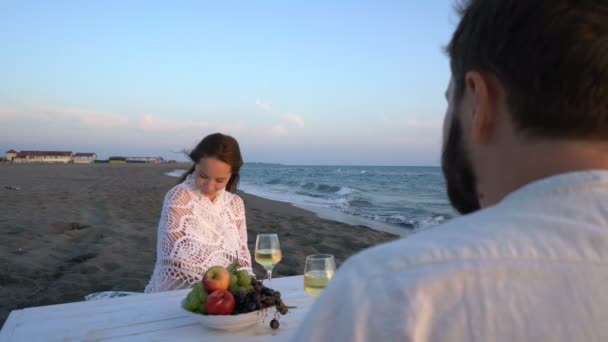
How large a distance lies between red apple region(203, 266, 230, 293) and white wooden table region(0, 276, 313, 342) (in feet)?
0.61

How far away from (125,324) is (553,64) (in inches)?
77.4

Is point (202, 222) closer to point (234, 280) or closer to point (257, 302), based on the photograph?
point (234, 280)

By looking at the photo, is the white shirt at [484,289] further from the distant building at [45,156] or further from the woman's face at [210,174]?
the distant building at [45,156]

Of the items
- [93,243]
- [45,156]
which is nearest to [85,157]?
[45,156]

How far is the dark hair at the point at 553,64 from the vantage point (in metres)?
0.63

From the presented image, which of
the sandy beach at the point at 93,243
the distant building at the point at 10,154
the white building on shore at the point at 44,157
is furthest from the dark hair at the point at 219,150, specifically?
the distant building at the point at 10,154

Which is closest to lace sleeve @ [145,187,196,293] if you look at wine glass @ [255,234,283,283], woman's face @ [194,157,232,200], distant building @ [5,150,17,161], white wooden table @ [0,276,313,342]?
woman's face @ [194,157,232,200]

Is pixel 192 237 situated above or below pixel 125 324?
above

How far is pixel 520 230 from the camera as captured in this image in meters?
0.57

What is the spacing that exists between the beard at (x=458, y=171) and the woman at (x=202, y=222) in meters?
2.44

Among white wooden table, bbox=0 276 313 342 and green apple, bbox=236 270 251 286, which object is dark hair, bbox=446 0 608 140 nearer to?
white wooden table, bbox=0 276 313 342

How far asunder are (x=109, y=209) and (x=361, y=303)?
11960 millimetres

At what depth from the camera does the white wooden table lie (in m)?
1.87

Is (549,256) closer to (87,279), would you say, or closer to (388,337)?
(388,337)
